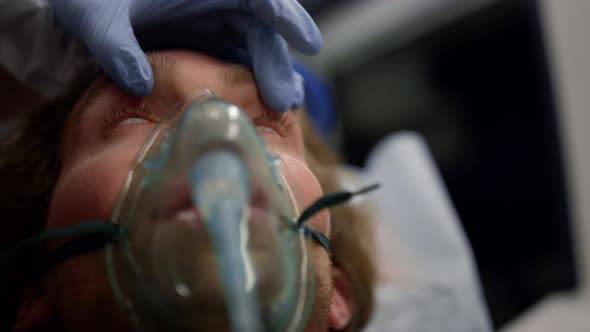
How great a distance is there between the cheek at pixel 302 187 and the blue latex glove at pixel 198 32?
0.40ft

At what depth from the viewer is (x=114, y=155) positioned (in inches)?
28.4

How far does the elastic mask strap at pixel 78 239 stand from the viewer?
637mm

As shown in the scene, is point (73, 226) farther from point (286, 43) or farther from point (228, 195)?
point (286, 43)

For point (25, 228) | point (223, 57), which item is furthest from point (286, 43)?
point (25, 228)

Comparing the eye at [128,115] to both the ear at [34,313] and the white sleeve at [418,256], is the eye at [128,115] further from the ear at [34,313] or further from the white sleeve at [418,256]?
the white sleeve at [418,256]

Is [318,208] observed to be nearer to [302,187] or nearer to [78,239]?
[302,187]

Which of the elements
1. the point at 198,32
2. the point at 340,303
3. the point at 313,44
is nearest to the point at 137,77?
the point at 198,32

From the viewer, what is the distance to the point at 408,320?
1.49m

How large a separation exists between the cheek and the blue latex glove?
0.12 m

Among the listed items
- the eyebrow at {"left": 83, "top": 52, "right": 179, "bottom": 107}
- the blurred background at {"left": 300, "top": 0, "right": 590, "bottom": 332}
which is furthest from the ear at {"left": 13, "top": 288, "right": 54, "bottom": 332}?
the blurred background at {"left": 300, "top": 0, "right": 590, "bottom": 332}

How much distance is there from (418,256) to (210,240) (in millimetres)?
1243

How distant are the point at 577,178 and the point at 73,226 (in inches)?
76.2

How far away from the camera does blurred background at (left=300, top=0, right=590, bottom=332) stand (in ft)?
6.23

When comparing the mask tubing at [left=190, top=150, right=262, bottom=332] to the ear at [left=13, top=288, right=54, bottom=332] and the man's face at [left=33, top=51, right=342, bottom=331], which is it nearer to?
the man's face at [left=33, top=51, right=342, bottom=331]
